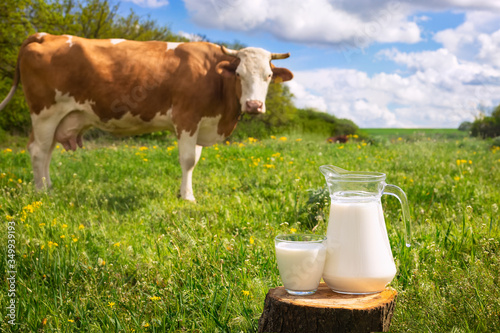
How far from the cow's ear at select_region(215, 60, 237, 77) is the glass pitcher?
4085mm

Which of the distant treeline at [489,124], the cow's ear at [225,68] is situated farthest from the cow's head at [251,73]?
the distant treeline at [489,124]

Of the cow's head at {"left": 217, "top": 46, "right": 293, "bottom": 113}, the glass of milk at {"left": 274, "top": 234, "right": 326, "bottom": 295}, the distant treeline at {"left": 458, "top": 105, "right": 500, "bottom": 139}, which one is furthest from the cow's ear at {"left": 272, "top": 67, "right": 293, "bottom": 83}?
the distant treeline at {"left": 458, "top": 105, "right": 500, "bottom": 139}

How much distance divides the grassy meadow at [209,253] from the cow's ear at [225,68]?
1.45 m

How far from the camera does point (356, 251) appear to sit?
7.86 feet

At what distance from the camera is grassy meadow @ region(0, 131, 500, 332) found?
3.00 metres

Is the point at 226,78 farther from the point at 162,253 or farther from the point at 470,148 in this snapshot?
the point at 470,148

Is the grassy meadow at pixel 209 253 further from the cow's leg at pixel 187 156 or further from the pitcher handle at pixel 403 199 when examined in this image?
the pitcher handle at pixel 403 199

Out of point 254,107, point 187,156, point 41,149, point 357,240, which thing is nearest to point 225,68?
point 254,107

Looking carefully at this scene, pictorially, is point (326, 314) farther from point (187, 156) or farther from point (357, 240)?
point (187, 156)

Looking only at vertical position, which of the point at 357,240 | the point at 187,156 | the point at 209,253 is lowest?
the point at 209,253

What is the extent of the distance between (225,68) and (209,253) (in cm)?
328

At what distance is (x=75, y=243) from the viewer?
429 cm

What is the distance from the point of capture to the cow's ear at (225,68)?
20.8ft

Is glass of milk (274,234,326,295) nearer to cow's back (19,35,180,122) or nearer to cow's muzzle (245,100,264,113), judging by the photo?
cow's muzzle (245,100,264,113)
